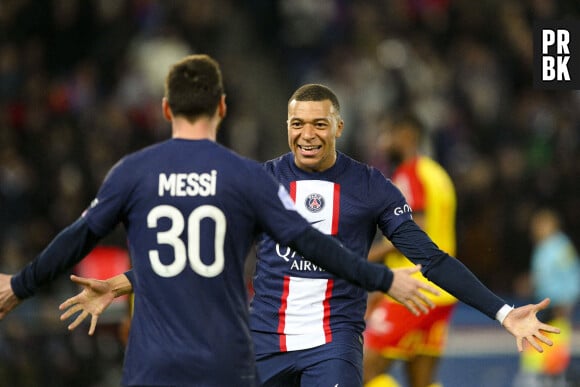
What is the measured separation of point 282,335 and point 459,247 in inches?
303

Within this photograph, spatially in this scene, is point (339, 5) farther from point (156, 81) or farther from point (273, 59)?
point (156, 81)

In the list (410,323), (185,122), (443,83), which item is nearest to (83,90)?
(443,83)

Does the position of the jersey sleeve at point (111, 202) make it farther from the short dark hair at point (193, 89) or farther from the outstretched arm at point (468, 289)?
the outstretched arm at point (468, 289)

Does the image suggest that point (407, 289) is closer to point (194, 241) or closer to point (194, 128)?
point (194, 241)

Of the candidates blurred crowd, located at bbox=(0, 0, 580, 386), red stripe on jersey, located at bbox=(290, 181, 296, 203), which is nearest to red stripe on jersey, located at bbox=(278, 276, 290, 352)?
red stripe on jersey, located at bbox=(290, 181, 296, 203)

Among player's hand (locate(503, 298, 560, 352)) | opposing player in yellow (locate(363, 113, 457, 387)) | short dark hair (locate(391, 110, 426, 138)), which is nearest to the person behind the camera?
player's hand (locate(503, 298, 560, 352))

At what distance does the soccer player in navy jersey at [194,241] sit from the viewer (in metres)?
4.97

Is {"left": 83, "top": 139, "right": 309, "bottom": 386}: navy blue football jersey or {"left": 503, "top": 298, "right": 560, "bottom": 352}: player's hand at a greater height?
{"left": 83, "top": 139, "right": 309, "bottom": 386}: navy blue football jersey

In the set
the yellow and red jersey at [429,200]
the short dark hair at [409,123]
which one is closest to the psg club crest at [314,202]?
the yellow and red jersey at [429,200]

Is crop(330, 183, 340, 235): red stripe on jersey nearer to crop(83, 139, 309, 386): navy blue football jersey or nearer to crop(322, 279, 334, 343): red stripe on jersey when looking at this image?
crop(322, 279, 334, 343): red stripe on jersey

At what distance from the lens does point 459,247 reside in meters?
14.1

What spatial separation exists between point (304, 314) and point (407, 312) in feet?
8.08

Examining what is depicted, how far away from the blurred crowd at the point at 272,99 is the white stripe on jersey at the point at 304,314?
6.41 meters

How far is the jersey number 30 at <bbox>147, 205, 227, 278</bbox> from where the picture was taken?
16.3 ft
